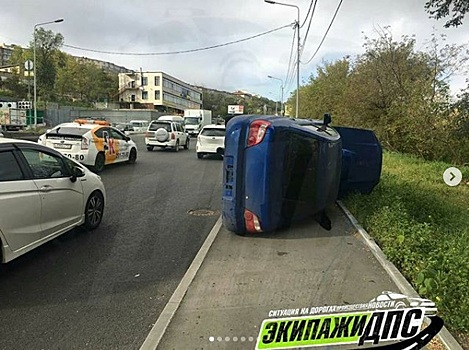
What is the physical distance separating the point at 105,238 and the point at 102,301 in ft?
6.85

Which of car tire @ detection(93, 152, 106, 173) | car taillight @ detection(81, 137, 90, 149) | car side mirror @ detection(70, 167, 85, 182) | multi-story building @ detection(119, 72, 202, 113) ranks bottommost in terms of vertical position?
car tire @ detection(93, 152, 106, 173)

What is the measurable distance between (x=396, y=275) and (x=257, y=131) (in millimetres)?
2522

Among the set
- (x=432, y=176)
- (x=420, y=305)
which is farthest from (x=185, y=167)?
(x=420, y=305)

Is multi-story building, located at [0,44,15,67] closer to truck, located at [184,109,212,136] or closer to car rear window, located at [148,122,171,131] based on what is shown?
truck, located at [184,109,212,136]

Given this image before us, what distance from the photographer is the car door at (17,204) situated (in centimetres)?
416

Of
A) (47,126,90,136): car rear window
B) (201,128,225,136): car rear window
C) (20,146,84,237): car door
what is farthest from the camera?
(201,128,225,136): car rear window

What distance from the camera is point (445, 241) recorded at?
16.1ft

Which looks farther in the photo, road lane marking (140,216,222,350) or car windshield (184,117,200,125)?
car windshield (184,117,200,125)

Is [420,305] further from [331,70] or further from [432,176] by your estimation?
[331,70]

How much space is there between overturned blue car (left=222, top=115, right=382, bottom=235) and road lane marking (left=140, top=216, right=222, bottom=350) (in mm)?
766

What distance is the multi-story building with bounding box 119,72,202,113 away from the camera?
63.0 m

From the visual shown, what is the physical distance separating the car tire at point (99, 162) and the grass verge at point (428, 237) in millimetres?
8001

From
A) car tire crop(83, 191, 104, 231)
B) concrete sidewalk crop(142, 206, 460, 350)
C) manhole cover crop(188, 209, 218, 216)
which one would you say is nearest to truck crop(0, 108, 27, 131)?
manhole cover crop(188, 209, 218, 216)

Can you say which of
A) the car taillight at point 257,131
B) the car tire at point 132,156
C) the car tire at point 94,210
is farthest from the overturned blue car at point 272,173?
the car tire at point 132,156
